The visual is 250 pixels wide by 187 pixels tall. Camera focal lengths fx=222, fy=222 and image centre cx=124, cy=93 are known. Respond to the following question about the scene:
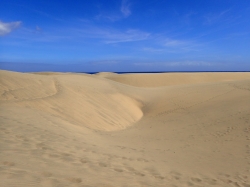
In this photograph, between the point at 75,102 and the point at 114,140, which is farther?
the point at 75,102

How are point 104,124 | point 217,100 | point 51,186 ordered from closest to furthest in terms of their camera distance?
point 51,186 < point 104,124 < point 217,100

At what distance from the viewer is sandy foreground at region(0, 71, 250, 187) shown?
4062mm

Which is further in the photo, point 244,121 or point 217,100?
point 217,100

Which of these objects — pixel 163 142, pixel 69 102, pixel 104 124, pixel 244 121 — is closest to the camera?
pixel 163 142

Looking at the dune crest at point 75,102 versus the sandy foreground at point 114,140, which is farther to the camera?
the dune crest at point 75,102

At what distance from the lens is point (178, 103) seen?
50.4 ft

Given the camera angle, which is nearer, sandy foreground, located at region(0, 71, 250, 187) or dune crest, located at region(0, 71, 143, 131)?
sandy foreground, located at region(0, 71, 250, 187)

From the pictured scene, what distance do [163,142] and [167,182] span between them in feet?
12.0

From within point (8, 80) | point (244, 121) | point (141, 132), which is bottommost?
point (141, 132)

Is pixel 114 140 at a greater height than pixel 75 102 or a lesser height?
lesser

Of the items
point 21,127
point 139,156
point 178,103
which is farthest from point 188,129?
point 21,127

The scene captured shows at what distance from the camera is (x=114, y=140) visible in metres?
7.67

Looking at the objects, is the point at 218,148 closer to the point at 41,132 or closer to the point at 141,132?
the point at 141,132

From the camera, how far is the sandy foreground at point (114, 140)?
4062mm
